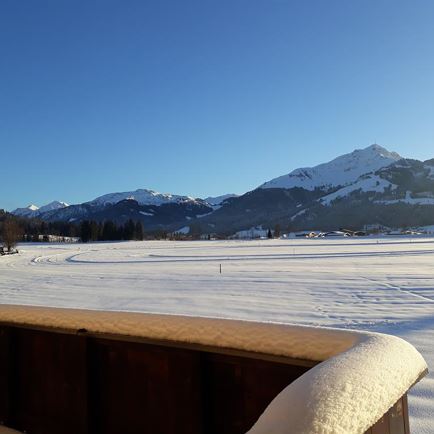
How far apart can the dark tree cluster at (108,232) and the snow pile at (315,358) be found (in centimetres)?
16076

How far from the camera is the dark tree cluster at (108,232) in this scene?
519 feet

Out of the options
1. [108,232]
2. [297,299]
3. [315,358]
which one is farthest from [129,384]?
[108,232]

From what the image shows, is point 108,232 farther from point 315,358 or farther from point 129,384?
point 315,358

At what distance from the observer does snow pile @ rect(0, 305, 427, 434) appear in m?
1.57

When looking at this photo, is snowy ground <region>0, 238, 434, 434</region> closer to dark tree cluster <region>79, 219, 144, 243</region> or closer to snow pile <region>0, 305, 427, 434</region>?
snow pile <region>0, 305, 427, 434</region>

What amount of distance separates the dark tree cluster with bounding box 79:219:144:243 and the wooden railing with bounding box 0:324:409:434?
160 meters

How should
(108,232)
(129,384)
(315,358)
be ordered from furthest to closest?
(108,232) → (129,384) → (315,358)

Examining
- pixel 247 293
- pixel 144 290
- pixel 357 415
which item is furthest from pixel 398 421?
pixel 144 290

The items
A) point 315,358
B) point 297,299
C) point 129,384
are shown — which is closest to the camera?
point 315,358

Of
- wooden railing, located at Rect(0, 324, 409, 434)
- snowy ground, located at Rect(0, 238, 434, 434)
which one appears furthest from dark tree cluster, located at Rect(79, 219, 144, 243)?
wooden railing, located at Rect(0, 324, 409, 434)

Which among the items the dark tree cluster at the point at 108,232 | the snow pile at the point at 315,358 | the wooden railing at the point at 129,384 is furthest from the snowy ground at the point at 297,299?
the dark tree cluster at the point at 108,232

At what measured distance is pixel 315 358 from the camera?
2.38m

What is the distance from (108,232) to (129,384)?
16548cm

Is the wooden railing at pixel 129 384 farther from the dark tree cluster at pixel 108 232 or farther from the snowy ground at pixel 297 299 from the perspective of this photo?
the dark tree cluster at pixel 108 232
